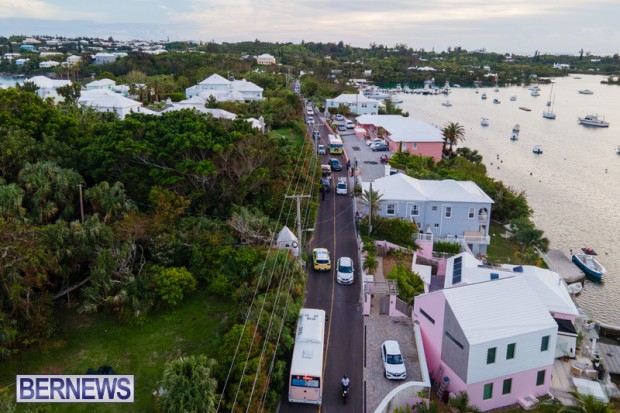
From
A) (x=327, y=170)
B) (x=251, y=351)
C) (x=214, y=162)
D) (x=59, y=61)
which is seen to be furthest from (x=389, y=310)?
(x=59, y=61)

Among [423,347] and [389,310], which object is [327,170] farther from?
[423,347]

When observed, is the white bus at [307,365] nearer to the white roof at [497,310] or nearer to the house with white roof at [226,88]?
the white roof at [497,310]

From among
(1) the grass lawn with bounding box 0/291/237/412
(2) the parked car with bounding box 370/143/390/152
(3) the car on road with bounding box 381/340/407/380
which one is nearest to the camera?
(1) the grass lawn with bounding box 0/291/237/412

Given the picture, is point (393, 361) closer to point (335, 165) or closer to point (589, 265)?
point (589, 265)

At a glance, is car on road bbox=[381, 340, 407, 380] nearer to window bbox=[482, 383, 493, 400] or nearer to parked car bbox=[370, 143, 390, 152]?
window bbox=[482, 383, 493, 400]

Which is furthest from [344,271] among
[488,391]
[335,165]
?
[335,165]

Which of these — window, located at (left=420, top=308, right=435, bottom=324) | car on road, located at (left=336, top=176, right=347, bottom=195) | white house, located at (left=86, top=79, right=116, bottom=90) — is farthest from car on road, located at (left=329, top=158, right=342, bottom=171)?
white house, located at (left=86, top=79, right=116, bottom=90)
